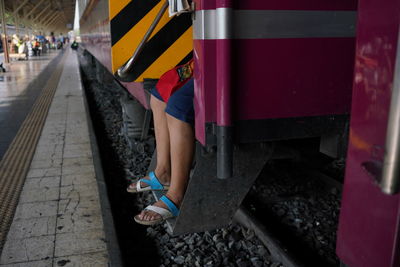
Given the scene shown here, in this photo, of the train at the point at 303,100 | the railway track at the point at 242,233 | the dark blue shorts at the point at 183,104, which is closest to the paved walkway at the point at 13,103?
the railway track at the point at 242,233

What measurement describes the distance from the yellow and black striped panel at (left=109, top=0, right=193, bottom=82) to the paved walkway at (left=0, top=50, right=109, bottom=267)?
3.32 feet

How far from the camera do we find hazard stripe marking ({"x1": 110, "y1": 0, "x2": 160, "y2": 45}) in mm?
2629

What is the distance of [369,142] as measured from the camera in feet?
3.31

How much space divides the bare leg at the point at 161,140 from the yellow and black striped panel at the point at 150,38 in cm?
26

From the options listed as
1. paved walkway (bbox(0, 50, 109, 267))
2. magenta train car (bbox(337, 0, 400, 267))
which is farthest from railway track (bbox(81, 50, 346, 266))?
magenta train car (bbox(337, 0, 400, 267))

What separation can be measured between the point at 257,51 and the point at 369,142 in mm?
726

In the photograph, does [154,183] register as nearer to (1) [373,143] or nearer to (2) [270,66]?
(2) [270,66]

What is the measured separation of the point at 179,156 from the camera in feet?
7.36

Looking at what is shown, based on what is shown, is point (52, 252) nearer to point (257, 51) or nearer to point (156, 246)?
point (156, 246)

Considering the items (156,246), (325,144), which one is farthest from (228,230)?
(325,144)

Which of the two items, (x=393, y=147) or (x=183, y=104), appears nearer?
(x=393, y=147)

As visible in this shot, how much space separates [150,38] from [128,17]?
21cm

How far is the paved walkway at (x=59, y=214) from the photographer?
2.22m

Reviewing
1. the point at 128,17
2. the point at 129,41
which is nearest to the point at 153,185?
the point at 129,41
